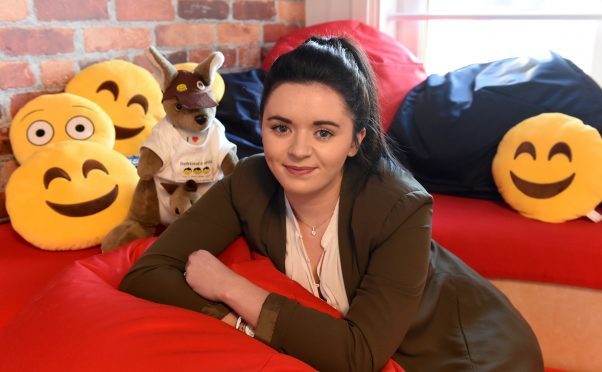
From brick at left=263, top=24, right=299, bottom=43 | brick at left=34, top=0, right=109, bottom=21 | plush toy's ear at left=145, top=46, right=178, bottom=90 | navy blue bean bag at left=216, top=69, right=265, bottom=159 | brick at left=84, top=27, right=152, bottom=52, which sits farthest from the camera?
brick at left=263, top=24, right=299, bottom=43

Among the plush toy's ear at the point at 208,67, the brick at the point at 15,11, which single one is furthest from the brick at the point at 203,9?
the plush toy's ear at the point at 208,67

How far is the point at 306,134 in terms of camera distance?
1.04 metres

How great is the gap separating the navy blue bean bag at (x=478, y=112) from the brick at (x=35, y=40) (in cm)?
106

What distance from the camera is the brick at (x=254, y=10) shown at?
7.53ft

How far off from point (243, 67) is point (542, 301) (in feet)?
4.76

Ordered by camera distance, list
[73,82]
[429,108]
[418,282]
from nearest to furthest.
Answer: [418,282], [73,82], [429,108]

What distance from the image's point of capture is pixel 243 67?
2.37 m

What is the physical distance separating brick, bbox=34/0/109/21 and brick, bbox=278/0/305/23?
34.6 inches

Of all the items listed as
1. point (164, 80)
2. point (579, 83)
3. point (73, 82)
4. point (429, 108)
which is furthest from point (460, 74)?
point (73, 82)

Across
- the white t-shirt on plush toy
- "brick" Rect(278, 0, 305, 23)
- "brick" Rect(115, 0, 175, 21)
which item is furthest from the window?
the white t-shirt on plush toy

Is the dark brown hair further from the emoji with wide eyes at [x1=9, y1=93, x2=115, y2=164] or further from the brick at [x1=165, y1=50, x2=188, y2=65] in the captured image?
the brick at [x1=165, y1=50, x2=188, y2=65]

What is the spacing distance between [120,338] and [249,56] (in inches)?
67.1

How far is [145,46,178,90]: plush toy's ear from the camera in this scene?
4.53ft

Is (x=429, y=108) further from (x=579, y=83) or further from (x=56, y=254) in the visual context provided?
(x=56, y=254)
